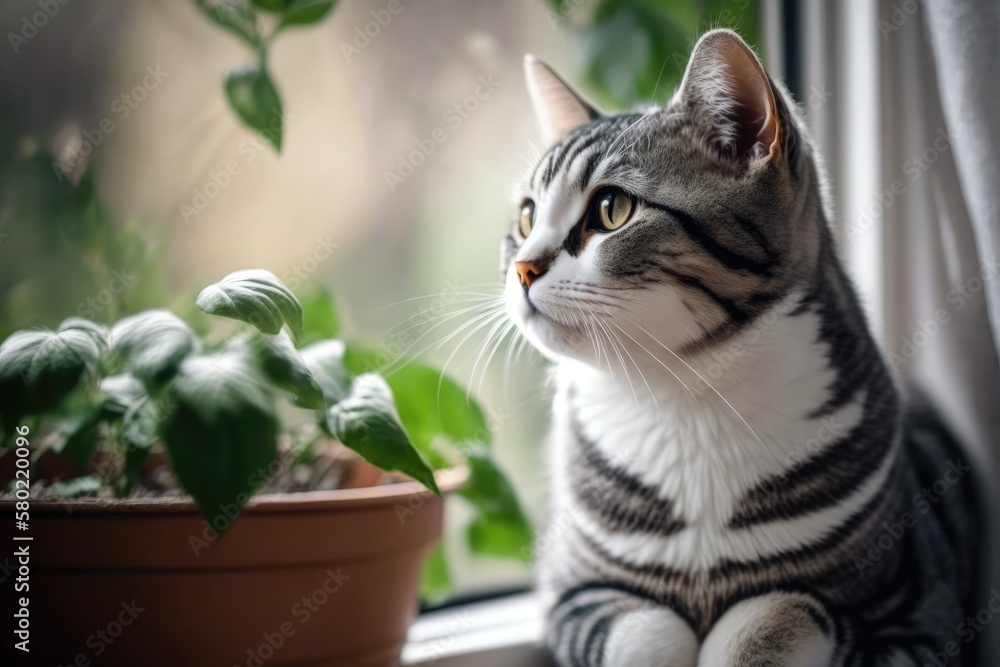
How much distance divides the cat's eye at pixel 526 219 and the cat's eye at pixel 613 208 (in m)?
0.13

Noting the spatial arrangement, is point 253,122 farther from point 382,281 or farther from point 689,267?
point 689,267

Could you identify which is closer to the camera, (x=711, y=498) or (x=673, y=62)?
(x=711, y=498)

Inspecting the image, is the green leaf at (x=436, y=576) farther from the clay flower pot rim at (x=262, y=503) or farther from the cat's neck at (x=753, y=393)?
the cat's neck at (x=753, y=393)

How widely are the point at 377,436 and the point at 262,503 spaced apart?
139mm

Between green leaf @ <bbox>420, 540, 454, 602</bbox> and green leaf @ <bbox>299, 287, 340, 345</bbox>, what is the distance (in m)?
0.35

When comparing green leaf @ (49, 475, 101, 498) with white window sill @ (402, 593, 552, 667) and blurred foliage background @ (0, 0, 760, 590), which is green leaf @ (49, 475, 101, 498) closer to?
blurred foliage background @ (0, 0, 760, 590)

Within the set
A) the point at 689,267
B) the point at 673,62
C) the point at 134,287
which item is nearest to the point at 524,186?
the point at 689,267

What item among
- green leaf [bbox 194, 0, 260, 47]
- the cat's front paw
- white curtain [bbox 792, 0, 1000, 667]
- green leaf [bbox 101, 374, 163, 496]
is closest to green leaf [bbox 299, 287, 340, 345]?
green leaf [bbox 101, 374, 163, 496]

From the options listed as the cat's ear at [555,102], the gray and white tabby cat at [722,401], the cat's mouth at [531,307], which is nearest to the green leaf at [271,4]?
the cat's ear at [555,102]

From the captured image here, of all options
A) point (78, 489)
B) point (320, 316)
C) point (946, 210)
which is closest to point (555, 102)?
point (320, 316)

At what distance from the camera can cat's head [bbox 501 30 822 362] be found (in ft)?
2.37

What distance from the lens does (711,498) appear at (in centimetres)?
78

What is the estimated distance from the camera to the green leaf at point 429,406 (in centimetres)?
96

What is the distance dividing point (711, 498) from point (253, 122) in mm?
718
